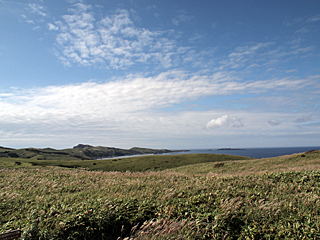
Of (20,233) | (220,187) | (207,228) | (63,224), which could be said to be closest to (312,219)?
(207,228)

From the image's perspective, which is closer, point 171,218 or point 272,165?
point 171,218

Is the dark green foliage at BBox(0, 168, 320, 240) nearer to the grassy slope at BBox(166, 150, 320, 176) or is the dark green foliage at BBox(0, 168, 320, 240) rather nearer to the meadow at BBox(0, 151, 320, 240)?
the meadow at BBox(0, 151, 320, 240)

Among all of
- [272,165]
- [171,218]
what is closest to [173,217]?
[171,218]

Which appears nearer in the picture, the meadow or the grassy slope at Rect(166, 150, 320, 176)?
the meadow

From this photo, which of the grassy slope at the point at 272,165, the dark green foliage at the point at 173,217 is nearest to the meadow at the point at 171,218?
the dark green foliage at the point at 173,217

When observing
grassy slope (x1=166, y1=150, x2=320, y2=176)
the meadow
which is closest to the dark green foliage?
the meadow

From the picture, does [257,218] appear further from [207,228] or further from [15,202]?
[15,202]

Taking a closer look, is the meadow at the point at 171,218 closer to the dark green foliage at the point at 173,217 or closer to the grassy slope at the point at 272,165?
the dark green foliage at the point at 173,217

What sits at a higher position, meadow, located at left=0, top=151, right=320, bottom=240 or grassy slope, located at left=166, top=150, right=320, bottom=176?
meadow, located at left=0, top=151, right=320, bottom=240

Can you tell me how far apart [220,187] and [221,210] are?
3.38 meters

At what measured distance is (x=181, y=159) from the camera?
72.0 m

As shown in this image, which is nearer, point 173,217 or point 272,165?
point 173,217

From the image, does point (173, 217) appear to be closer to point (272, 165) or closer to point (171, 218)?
point (171, 218)

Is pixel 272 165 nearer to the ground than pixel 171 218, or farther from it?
nearer to the ground
